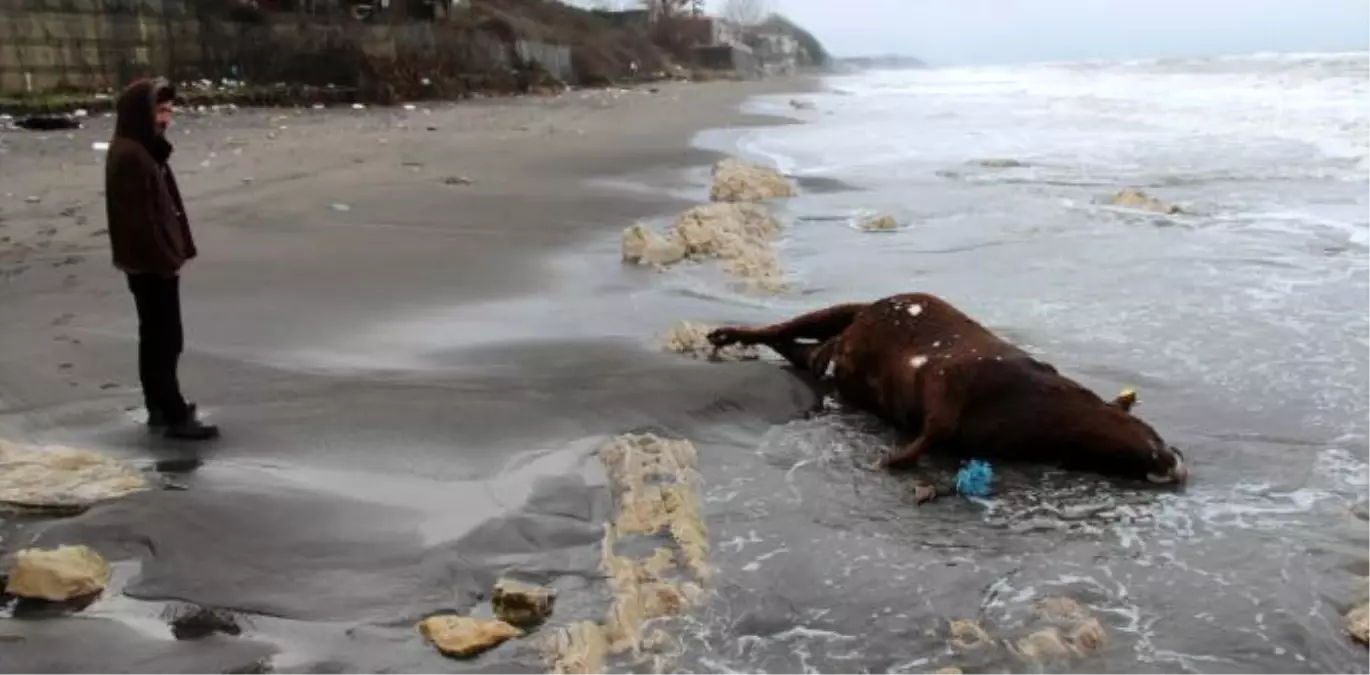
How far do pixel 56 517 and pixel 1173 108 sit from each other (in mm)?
33291

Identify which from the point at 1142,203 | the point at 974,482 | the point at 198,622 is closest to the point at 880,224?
the point at 1142,203

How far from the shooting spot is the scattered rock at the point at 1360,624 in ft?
11.7

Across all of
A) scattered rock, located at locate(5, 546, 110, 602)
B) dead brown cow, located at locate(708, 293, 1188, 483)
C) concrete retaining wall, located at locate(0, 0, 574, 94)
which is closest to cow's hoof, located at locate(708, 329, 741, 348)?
dead brown cow, located at locate(708, 293, 1188, 483)

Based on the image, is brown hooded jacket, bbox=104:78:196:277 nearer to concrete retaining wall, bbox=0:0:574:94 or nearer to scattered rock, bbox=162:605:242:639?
scattered rock, bbox=162:605:242:639

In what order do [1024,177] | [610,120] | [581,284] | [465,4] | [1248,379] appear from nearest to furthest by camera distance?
[1248,379]
[581,284]
[1024,177]
[610,120]
[465,4]

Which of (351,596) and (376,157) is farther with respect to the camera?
(376,157)

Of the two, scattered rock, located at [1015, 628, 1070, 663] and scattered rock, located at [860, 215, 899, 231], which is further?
scattered rock, located at [860, 215, 899, 231]

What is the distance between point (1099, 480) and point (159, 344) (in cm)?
406

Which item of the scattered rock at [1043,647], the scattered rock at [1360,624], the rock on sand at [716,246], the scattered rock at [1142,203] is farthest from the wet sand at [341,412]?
the scattered rock at [1142,203]

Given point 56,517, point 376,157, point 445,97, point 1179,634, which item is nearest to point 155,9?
point 445,97

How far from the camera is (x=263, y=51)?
3412 cm

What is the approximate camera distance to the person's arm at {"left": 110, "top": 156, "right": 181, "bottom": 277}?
16.5 feet

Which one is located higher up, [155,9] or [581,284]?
[155,9]

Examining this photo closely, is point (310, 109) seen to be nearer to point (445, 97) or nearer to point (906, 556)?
point (445, 97)
